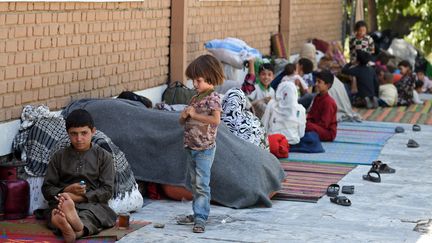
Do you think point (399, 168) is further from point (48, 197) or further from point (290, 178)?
point (48, 197)

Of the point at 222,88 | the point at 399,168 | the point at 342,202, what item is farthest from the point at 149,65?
the point at 342,202

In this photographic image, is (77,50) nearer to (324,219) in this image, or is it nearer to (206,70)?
(206,70)

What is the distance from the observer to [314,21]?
819 inches

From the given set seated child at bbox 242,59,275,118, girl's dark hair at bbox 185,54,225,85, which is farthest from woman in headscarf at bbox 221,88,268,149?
seated child at bbox 242,59,275,118

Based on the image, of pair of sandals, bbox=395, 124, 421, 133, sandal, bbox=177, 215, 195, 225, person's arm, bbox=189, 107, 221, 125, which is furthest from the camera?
pair of sandals, bbox=395, 124, 421, 133

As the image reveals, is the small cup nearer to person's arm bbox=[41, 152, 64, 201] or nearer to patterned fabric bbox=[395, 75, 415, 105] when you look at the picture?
person's arm bbox=[41, 152, 64, 201]

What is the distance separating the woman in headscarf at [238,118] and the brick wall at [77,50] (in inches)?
55.0

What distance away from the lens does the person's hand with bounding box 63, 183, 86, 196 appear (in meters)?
7.95

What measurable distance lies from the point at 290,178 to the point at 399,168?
1463 mm

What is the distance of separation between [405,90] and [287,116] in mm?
5786

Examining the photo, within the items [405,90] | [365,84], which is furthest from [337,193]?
[405,90]

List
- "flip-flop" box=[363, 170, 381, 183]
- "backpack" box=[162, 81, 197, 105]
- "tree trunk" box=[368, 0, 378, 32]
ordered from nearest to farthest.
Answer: "flip-flop" box=[363, 170, 381, 183] → "backpack" box=[162, 81, 197, 105] → "tree trunk" box=[368, 0, 378, 32]

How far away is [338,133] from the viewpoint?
14062 millimetres

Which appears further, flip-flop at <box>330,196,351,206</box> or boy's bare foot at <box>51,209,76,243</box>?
flip-flop at <box>330,196,351,206</box>
